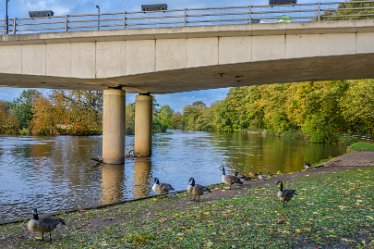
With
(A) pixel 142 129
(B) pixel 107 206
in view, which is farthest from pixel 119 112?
(B) pixel 107 206

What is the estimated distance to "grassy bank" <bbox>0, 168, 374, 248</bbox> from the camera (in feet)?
25.6

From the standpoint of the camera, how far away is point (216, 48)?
23500 millimetres

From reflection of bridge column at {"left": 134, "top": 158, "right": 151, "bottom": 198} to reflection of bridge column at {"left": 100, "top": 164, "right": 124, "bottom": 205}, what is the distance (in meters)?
0.76

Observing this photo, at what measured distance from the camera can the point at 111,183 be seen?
20.5m

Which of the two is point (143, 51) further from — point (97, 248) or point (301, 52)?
point (97, 248)

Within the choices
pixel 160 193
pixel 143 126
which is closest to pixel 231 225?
pixel 160 193

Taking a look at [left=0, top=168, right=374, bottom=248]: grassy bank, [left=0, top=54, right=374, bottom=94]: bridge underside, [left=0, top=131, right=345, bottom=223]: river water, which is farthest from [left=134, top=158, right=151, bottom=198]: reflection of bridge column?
[left=0, top=54, right=374, bottom=94]: bridge underside

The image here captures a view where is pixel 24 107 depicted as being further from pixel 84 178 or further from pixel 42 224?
pixel 42 224

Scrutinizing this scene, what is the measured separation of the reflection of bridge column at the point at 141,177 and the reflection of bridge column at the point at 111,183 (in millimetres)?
763

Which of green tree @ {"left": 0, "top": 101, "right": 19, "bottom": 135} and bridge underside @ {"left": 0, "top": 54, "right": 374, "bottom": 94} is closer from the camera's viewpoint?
bridge underside @ {"left": 0, "top": 54, "right": 374, "bottom": 94}

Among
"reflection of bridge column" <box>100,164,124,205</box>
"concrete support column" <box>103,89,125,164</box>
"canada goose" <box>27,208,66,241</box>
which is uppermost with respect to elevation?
"concrete support column" <box>103,89,125,164</box>

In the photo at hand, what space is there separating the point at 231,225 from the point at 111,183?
1243 cm

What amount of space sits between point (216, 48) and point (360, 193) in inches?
520

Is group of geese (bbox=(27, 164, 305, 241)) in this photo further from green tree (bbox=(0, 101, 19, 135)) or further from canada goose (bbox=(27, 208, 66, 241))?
green tree (bbox=(0, 101, 19, 135))
